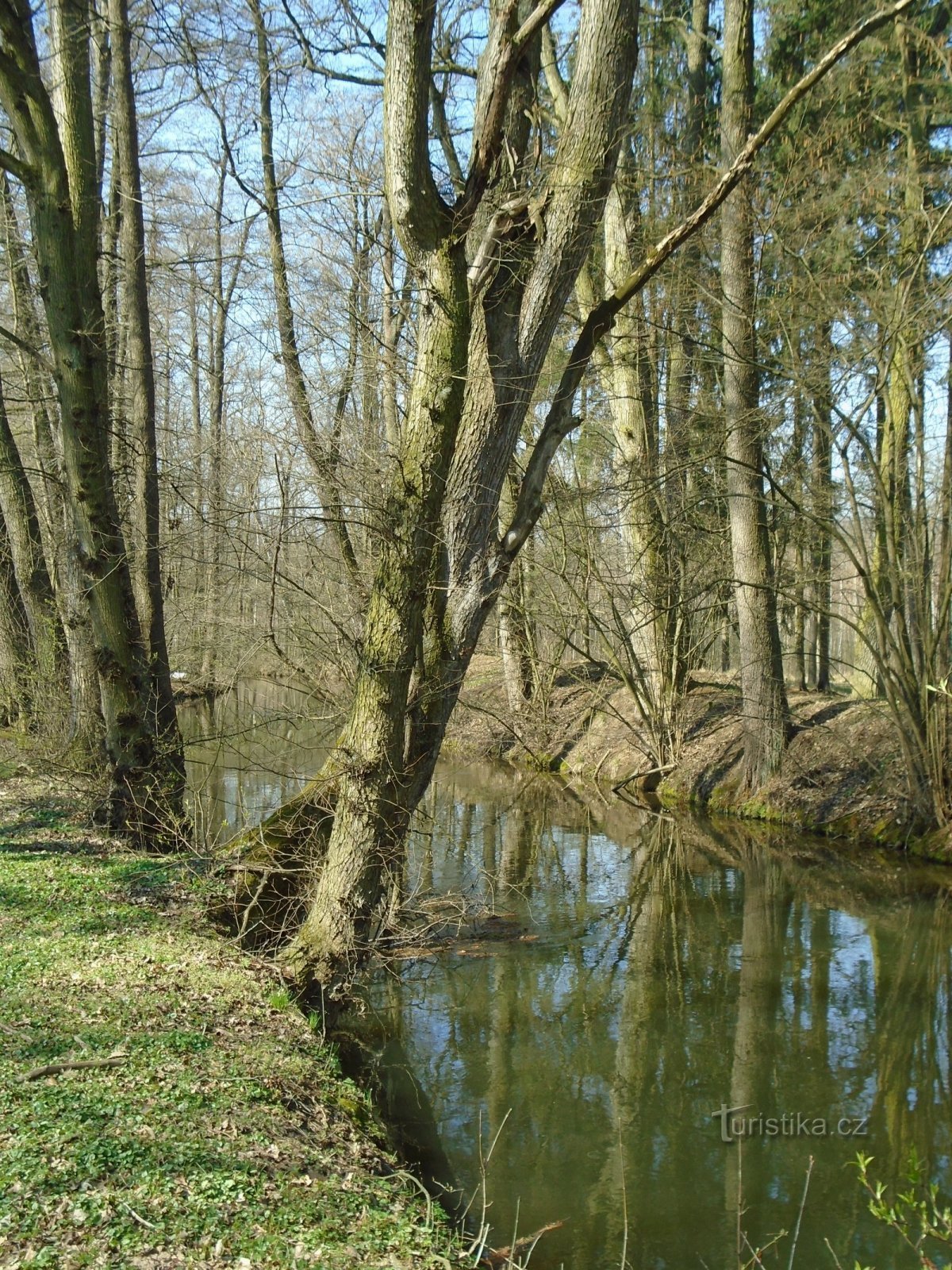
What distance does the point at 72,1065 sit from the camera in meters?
4.22

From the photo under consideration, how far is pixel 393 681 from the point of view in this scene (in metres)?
6.26

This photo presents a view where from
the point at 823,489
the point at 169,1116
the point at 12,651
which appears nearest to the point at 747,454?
the point at 823,489

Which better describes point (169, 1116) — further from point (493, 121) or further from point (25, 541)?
point (25, 541)

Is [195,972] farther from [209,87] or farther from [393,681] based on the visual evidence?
[209,87]

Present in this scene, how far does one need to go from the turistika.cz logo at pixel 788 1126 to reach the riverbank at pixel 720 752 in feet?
14.6

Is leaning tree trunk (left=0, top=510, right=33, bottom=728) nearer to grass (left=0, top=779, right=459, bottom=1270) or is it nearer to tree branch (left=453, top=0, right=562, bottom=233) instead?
grass (left=0, top=779, right=459, bottom=1270)

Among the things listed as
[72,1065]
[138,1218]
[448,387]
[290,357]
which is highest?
[290,357]

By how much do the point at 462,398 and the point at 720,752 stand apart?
33.0 ft

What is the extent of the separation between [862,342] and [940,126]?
485cm

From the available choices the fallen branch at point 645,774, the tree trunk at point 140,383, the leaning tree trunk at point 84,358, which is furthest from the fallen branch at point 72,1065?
the fallen branch at point 645,774

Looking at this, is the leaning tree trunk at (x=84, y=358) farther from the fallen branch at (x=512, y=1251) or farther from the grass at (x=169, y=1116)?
the fallen branch at (x=512, y=1251)

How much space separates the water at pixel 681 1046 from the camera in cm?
492

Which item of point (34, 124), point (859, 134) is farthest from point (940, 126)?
point (34, 124)

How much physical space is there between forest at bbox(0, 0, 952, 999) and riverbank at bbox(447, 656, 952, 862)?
14.7 inches
